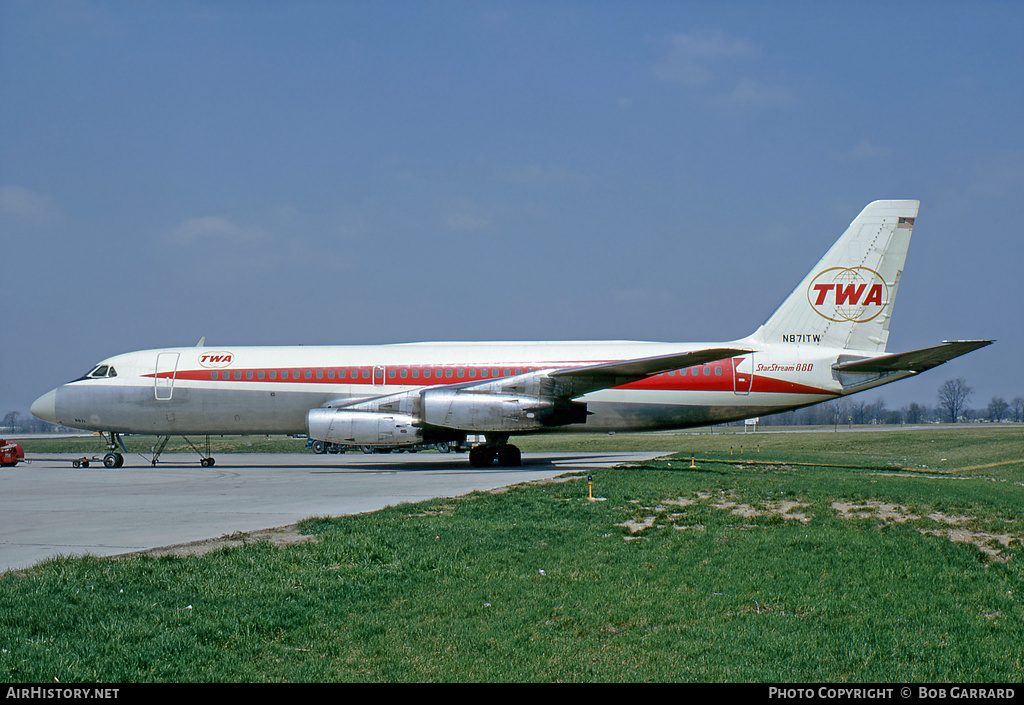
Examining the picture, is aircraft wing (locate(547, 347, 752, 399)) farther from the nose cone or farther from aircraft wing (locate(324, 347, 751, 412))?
the nose cone

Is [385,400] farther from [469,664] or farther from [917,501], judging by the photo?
[469,664]

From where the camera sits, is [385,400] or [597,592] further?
[385,400]

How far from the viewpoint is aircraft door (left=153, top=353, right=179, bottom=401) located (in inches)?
1089

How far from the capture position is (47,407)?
28.9 m

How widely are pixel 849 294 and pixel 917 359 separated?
11.5ft

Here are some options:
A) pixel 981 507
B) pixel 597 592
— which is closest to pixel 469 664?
pixel 597 592

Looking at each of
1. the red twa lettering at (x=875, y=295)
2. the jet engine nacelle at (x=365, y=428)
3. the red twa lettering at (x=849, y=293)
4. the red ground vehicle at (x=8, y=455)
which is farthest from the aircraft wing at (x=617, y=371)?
the red ground vehicle at (x=8, y=455)

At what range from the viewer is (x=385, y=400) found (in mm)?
25156

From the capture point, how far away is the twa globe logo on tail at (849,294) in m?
24.5

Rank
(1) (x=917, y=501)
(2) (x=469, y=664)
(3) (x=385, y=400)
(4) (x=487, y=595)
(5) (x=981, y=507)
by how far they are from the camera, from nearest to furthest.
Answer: (2) (x=469, y=664), (4) (x=487, y=595), (5) (x=981, y=507), (1) (x=917, y=501), (3) (x=385, y=400)

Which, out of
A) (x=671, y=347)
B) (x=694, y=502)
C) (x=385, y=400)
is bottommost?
(x=694, y=502)

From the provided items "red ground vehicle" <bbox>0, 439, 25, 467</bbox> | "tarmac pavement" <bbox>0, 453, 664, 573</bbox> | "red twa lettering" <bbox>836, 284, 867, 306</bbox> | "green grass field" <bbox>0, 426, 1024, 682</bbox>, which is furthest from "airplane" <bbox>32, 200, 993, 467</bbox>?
"green grass field" <bbox>0, 426, 1024, 682</bbox>
